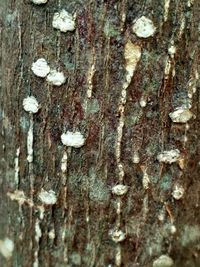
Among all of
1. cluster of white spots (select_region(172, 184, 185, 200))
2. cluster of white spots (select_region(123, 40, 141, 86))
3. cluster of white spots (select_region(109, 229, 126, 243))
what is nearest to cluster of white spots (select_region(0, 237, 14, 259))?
cluster of white spots (select_region(109, 229, 126, 243))

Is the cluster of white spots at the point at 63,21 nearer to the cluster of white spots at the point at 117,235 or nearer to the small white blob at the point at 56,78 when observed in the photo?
the small white blob at the point at 56,78

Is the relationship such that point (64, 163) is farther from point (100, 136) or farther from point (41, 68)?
point (41, 68)

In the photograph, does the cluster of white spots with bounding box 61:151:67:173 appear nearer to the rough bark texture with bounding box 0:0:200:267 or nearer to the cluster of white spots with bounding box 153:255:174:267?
the rough bark texture with bounding box 0:0:200:267

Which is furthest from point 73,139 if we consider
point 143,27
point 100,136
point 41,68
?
point 143,27

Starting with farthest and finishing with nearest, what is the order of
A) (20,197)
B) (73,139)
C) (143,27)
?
(20,197) < (73,139) < (143,27)

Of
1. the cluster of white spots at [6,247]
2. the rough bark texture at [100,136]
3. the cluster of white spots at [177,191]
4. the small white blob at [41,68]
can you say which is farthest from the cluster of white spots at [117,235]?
the small white blob at [41,68]

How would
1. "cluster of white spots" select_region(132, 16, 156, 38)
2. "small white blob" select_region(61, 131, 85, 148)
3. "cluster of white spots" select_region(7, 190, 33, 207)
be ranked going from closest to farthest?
"cluster of white spots" select_region(132, 16, 156, 38), "small white blob" select_region(61, 131, 85, 148), "cluster of white spots" select_region(7, 190, 33, 207)

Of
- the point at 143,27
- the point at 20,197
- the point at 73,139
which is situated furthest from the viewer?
the point at 20,197
